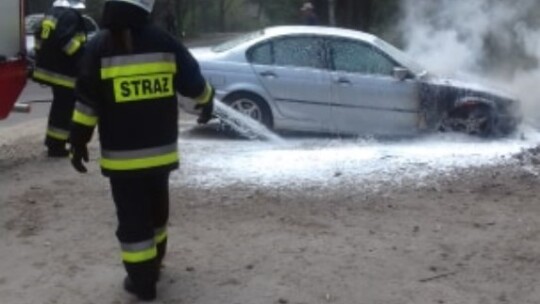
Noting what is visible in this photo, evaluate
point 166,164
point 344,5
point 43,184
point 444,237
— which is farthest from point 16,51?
point 344,5

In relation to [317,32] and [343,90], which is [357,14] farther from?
[343,90]

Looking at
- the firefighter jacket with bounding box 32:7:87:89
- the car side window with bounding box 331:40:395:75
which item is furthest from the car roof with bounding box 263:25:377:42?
the firefighter jacket with bounding box 32:7:87:89

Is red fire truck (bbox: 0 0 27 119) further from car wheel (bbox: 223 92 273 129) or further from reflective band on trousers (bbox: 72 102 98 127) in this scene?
reflective band on trousers (bbox: 72 102 98 127)

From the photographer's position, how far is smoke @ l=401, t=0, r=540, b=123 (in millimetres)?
12164

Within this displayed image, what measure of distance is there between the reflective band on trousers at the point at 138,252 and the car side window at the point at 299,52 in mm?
6139

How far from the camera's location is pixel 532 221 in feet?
20.9

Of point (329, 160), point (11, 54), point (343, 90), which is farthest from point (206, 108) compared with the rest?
point (343, 90)

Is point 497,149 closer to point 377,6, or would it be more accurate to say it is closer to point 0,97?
point 0,97

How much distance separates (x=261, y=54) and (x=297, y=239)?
5.23m

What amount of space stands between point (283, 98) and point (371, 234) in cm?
478

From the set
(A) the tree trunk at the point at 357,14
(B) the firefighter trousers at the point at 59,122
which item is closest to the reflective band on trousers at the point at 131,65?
(B) the firefighter trousers at the point at 59,122

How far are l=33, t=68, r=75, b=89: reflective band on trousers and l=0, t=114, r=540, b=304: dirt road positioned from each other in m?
1.00

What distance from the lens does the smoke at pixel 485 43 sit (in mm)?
12164

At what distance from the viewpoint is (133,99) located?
4719 mm
